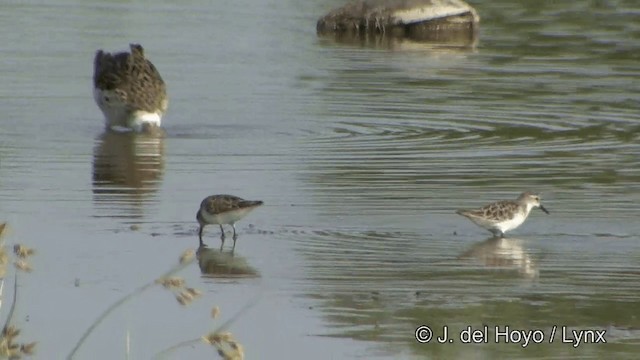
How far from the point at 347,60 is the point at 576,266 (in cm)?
1273

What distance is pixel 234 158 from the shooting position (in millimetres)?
15594

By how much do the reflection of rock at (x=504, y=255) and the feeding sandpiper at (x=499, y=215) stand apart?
0.36ft

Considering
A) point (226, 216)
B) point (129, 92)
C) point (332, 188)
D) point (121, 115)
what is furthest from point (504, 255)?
point (129, 92)

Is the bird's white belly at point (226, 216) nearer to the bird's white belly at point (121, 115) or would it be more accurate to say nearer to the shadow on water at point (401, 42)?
the bird's white belly at point (121, 115)

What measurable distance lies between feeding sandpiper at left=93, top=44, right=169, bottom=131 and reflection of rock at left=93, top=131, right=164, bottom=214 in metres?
0.18

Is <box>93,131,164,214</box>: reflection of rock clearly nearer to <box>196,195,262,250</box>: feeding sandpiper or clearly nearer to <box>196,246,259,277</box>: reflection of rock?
<box>196,195,262,250</box>: feeding sandpiper

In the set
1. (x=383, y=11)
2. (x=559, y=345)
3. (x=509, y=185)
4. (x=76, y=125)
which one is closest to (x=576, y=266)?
(x=559, y=345)

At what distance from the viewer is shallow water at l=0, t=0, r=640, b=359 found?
986 cm

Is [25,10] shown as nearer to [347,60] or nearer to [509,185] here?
[347,60]

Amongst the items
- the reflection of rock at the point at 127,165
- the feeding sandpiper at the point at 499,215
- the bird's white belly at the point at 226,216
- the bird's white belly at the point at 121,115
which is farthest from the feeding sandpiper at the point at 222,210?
the bird's white belly at the point at 121,115

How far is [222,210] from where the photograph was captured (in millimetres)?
11789

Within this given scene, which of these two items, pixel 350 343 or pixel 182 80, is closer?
pixel 350 343

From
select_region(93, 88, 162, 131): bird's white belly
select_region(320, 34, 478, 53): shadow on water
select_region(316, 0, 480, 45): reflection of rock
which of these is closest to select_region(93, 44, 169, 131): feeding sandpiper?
select_region(93, 88, 162, 131): bird's white belly

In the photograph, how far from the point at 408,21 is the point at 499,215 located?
15439 millimetres
